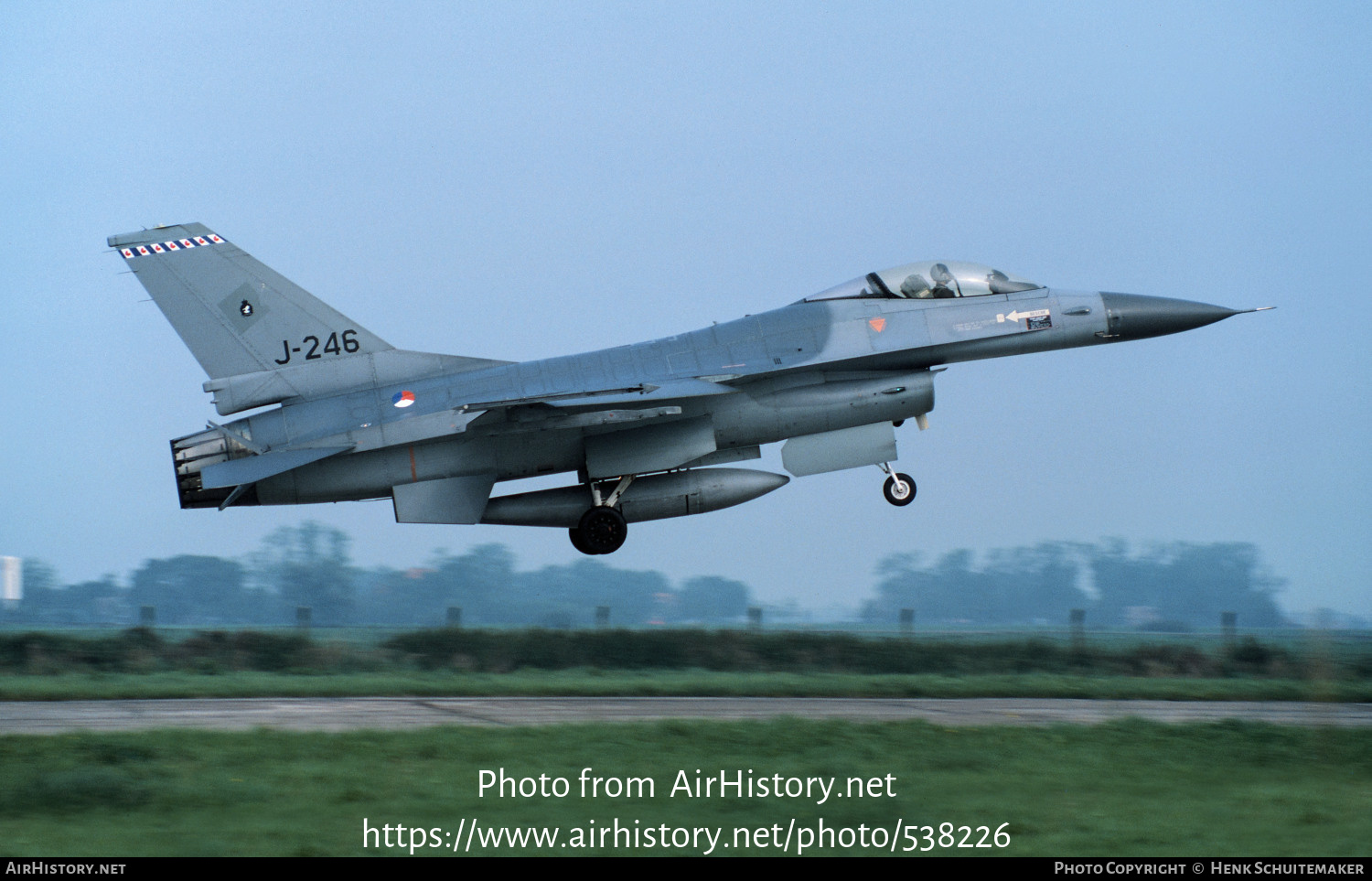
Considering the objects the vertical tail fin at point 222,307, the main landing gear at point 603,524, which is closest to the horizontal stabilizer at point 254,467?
the vertical tail fin at point 222,307

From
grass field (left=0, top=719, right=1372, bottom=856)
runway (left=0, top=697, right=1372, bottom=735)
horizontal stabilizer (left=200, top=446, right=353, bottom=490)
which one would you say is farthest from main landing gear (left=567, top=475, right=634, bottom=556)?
grass field (left=0, top=719, right=1372, bottom=856)

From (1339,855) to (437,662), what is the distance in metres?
15.1

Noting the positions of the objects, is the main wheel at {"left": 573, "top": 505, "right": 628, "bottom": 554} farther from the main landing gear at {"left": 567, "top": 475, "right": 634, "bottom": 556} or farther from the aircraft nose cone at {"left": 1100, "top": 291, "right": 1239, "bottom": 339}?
the aircraft nose cone at {"left": 1100, "top": 291, "right": 1239, "bottom": 339}

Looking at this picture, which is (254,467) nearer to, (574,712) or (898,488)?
(574,712)

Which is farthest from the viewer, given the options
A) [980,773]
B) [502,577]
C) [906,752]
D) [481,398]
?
[502,577]

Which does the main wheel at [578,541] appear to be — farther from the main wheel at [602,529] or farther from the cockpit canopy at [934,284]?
the cockpit canopy at [934,284]

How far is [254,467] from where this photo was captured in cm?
1783

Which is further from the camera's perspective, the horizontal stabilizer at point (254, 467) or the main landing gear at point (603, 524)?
the main landing gear at point (603, 524)

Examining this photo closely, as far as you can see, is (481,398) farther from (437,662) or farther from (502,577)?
(502,577)

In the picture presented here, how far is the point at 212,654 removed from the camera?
68.6 ft

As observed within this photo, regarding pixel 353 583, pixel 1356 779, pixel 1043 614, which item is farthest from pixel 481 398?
pixel 1043 614

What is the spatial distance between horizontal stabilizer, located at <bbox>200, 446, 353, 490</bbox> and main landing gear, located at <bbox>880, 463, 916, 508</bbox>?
8.09m

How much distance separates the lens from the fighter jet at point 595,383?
18656mm

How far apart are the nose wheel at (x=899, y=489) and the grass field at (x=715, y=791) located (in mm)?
6854
